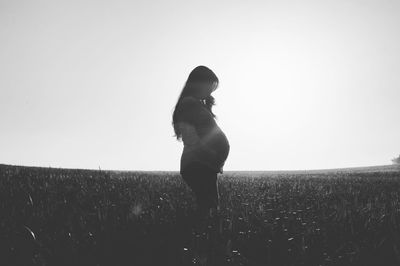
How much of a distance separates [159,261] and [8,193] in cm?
404

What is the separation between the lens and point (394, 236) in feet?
9.56

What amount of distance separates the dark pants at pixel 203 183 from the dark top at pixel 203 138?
0.09 m

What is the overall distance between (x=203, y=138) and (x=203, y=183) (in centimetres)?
60

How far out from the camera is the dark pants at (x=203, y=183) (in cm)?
414

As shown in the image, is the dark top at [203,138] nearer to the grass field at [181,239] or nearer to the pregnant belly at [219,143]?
the pregnant belly at [219,143]

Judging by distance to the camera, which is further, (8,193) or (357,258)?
(8,193)

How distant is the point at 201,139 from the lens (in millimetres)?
4031

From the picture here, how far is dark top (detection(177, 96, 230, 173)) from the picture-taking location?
4.02 meters

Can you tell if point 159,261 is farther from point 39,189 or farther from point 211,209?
point 39,189

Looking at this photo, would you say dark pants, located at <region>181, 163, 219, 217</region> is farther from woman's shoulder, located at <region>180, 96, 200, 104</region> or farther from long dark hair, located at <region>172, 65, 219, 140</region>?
woman's shoulder, located at <region>180, 96, 200, 104</region>

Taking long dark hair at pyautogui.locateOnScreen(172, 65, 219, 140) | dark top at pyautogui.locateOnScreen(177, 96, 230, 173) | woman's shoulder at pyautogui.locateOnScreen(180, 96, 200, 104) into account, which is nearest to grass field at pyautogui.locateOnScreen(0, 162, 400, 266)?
dark top at pyautogui.locateOnScreen(177, 96, 230, 173)

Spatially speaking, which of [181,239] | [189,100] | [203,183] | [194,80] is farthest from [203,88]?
[181,239]

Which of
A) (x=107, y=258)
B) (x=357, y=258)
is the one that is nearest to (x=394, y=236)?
(x=357, y=258)

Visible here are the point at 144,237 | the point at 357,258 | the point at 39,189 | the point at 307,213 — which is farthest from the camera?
the point at 39,189
